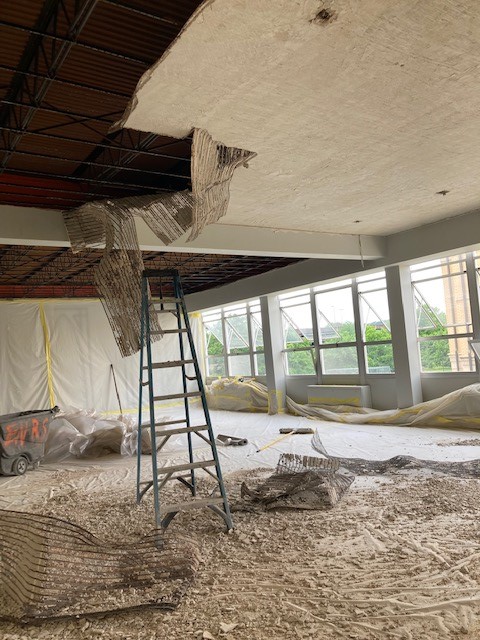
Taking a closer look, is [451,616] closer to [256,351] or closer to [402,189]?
[402,189]

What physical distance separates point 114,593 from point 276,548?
3.81 feet

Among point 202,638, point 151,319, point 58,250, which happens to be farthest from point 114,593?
point 58,250

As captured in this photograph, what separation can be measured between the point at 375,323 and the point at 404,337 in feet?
4.72

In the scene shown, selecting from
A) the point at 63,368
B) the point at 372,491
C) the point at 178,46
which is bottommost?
the point at 372,491

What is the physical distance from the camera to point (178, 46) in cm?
278

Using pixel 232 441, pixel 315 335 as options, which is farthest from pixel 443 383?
pixel 232 441

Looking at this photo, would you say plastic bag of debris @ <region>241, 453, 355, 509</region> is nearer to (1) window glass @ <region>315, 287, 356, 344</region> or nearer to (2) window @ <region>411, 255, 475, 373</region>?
(2) window @ <region>411, 255, 475, 373</region>

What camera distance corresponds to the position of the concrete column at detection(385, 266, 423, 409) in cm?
884

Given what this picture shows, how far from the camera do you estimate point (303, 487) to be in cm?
463

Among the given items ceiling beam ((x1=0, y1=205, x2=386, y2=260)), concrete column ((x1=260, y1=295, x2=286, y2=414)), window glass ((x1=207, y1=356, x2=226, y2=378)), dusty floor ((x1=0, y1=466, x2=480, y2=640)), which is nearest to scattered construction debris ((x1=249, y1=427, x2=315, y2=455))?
concrete column ((x1=260, y1=295, x2=286, y2=414))

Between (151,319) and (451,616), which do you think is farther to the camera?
(151,319)

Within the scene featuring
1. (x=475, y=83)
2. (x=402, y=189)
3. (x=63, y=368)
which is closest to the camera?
(x=475, y=83)

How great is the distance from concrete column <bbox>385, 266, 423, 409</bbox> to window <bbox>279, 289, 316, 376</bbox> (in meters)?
2.84

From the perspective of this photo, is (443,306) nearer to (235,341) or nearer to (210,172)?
(210,172)
